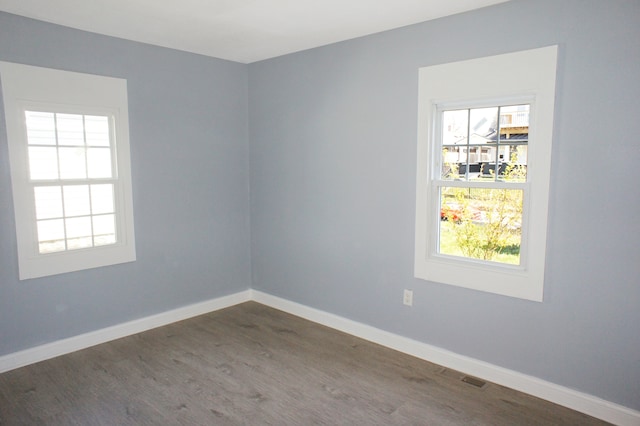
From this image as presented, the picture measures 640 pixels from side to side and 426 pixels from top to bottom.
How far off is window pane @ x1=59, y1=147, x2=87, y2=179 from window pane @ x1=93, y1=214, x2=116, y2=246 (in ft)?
1.19

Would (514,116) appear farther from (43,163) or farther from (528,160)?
(43,163)

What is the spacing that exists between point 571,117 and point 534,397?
5.66 feet

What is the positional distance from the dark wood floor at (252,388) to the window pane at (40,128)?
5.31ft

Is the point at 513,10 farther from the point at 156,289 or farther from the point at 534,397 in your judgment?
the point at 156,289

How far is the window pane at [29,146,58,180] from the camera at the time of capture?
119 inches

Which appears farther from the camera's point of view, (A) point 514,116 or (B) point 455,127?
(B) point 455,127

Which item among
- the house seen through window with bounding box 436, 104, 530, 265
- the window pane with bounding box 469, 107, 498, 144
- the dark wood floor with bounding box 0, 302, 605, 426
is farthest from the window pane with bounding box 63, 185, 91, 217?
the window pane with bounding box 469, 107, 498, 144

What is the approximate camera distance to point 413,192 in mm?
3154

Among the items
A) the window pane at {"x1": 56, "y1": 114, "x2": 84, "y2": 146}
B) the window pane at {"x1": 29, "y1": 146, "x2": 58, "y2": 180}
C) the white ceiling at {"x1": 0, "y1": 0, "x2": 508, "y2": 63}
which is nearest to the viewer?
the white ceiling at {"x1": 0, "y1": 0, "x2": 508, "y2": 63}

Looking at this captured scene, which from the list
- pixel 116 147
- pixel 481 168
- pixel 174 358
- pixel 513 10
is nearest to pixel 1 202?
pixel 116 147

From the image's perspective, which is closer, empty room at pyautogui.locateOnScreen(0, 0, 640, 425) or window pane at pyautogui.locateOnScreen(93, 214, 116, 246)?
empty room at pyautogui.locateOnScreen(0, 0, 640, 425)

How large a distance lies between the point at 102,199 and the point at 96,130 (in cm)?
55

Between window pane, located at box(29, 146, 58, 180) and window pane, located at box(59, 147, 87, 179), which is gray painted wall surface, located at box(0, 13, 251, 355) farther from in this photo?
window pane, located at box(59, 147, 87, 179)

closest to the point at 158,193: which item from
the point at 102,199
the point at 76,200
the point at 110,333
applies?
the point at 102,199
